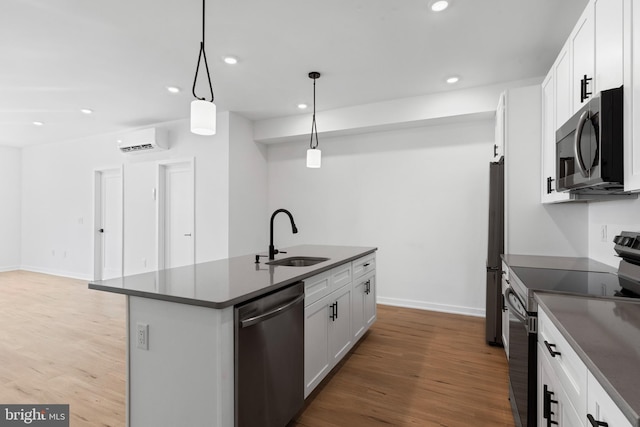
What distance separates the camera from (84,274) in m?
6.52

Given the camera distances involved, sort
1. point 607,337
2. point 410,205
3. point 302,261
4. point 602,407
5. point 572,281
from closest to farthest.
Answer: point 602,407 → point 607,337 → point 572,281 → point 302,261 → point 410,205

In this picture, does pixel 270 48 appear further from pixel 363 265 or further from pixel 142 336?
pixel 142 336

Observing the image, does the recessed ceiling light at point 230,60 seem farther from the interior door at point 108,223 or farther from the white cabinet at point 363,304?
the interior door at point 108,223

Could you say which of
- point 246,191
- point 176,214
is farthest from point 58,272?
point 246,191

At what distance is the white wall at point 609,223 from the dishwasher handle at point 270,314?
2.18 meters

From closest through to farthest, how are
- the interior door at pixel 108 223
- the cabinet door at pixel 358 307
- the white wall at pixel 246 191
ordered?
the cabinet door at pixel 358 307
the white wall at pixel 246 191
the interior door at pixel 108 223

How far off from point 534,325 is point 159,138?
17.7 feet

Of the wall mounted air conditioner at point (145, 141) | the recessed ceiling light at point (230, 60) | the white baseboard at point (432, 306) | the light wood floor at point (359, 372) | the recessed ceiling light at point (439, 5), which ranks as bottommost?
the light wood floor at point (359, 372)

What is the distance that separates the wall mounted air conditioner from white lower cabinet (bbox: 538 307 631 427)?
17.7 feet

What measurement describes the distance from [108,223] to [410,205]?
5606 mm

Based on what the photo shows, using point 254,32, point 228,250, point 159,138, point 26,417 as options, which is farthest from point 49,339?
point 254,32

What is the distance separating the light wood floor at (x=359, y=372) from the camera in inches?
84.6

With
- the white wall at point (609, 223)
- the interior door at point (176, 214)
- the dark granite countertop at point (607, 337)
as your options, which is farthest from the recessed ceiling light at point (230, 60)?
the white wall at point (609, 223)

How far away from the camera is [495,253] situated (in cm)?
317
